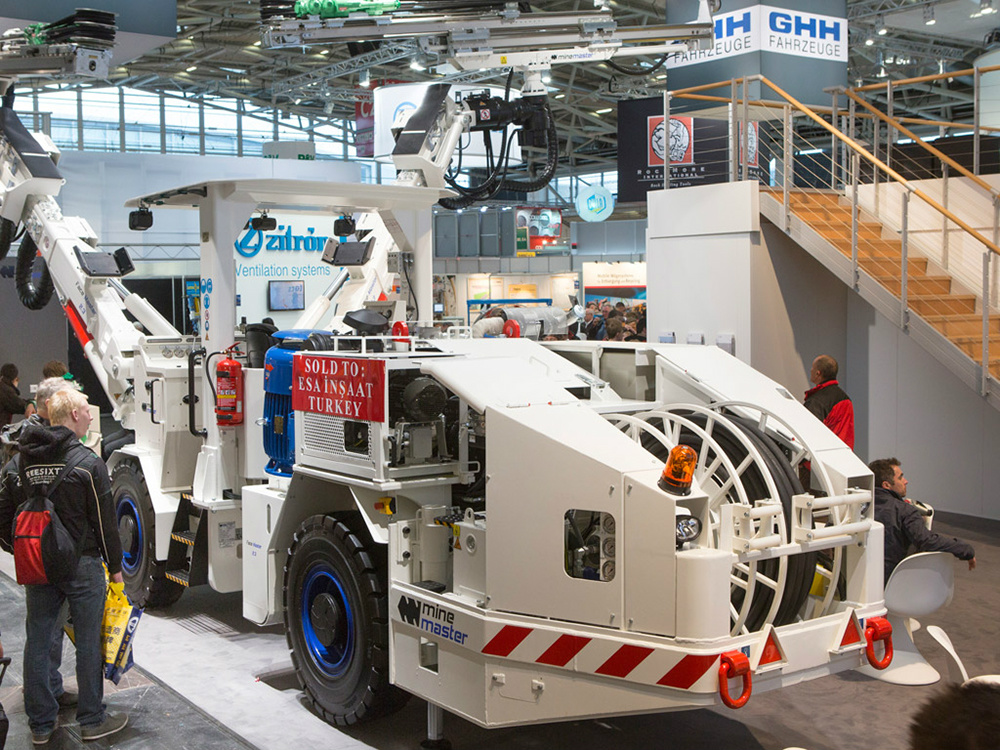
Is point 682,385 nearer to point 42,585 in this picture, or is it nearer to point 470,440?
point 470,440

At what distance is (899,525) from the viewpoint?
5.66 meters

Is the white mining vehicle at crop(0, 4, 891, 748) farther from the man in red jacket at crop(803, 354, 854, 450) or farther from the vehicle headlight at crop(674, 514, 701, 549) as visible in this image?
the man in red jacket at crop(803, 354, 854, 450)

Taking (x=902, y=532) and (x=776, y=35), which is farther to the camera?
(x=776, y=35)

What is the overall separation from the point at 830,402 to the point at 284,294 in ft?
28.6

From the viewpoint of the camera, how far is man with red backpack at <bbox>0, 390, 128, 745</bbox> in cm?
484

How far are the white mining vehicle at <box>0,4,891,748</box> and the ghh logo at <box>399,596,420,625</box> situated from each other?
1 centimetres

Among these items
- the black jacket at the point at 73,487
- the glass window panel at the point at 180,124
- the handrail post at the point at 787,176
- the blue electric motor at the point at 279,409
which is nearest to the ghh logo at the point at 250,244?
the handrail post at the point at 787,176

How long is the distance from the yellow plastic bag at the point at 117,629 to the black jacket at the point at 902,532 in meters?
3.84

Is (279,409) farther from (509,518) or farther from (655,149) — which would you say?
(655,149)

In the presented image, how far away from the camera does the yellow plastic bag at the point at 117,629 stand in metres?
5.11

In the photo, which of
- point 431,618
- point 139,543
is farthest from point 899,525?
point 139,543

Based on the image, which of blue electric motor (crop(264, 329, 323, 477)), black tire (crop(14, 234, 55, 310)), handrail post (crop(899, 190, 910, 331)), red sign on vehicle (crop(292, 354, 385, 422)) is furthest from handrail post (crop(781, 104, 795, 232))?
black tire (crop(14, 234, 55, 310))

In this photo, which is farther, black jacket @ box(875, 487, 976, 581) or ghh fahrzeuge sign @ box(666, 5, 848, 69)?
ghh fahrzeuge sign @ box(666, 5, 848, 69)

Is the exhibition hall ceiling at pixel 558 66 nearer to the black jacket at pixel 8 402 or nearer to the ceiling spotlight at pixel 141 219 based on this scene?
the black jacket at pixel 8 402
